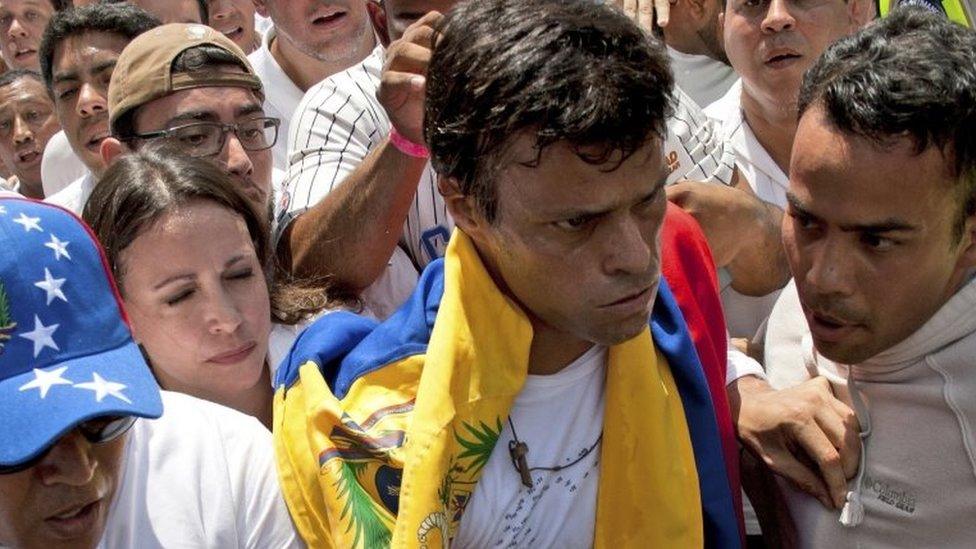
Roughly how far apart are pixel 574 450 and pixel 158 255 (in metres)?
0.88

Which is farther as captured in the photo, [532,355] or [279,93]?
[279,93]

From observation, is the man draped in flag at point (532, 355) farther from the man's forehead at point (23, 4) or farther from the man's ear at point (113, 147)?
the man's forehead at point (23, 4)

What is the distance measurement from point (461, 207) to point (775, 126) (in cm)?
145

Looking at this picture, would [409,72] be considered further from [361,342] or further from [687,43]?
[687,43]

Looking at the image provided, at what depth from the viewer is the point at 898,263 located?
5.91 ft

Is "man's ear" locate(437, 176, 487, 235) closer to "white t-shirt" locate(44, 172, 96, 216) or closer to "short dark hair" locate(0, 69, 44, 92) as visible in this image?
"white t-shirt" locate(44, 172, 96, 216)

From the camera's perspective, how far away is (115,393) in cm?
162

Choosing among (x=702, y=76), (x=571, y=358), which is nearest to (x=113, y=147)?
(x=571, y=358)

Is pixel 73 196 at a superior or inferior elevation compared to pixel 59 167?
superior

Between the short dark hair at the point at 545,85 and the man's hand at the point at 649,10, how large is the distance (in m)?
2.37

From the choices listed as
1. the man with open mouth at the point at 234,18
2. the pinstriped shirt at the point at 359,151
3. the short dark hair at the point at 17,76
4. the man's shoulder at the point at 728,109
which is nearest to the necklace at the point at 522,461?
the pinstriped shirt at the point at 359,151

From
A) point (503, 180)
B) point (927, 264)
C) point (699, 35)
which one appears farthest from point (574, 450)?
point (699, 35)

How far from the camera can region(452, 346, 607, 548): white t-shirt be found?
187 centimetres

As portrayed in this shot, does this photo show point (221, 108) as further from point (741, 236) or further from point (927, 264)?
point (927, 264)
